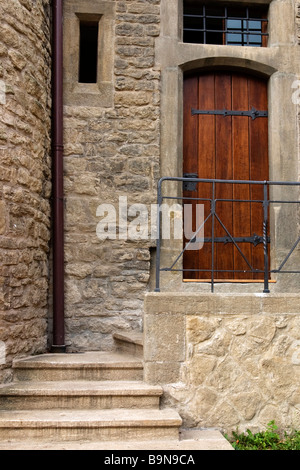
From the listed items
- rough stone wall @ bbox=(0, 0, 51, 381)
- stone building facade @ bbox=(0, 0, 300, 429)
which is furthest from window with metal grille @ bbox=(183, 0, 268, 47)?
rough stone wall @ bbox=(0, 0, 51, 381)

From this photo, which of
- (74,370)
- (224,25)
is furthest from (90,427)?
(224,25)

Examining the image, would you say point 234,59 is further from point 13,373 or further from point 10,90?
point 13,373

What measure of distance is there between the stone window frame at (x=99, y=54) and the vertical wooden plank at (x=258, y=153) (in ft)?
5.21

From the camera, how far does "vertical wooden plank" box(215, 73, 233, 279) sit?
17.7 feet

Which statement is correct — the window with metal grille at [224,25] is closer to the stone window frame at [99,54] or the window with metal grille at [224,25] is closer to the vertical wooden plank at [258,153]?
the vertical wooden plank at [258,153]

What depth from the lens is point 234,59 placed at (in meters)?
5.47

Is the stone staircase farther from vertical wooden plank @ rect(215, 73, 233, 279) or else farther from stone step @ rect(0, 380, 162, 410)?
vertical wooden plank @ rect(215, 73, 233, 279)

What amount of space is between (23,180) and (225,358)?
7.20 ft

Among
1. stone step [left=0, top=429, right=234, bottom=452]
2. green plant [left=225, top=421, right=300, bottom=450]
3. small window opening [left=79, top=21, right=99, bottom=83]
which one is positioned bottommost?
green plant [left=225, top=421, right=300, bottom=450]

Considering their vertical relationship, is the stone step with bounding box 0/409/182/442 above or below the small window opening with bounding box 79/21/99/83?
below

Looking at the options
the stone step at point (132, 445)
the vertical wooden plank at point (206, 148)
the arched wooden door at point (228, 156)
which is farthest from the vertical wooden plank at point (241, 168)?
the stone step at point (132, 445)

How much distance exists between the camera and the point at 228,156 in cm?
553

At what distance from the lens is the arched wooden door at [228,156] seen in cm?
A: 541
